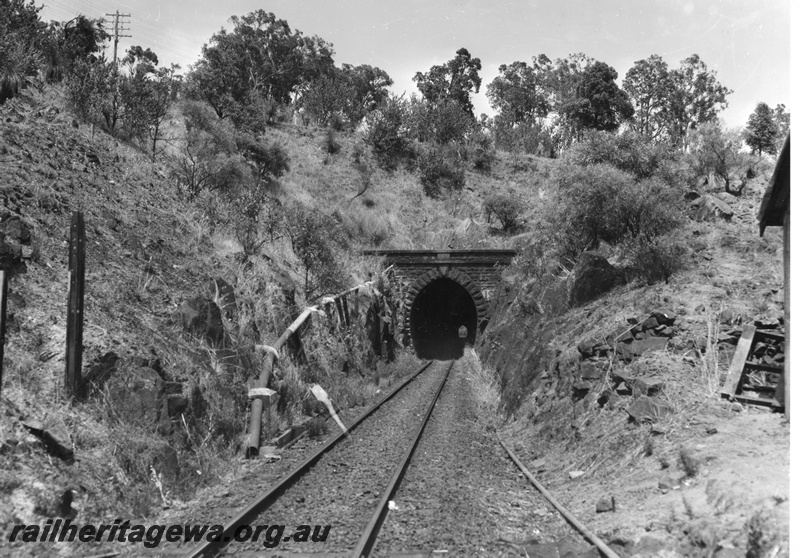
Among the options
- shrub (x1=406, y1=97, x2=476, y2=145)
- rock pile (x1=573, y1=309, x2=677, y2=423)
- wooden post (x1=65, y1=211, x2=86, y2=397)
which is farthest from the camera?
shrub (x1=406, y1=97, x2=476, y2=145)

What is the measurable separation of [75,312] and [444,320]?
1321 inches

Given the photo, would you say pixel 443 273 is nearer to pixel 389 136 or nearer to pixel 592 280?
pixel 592 280

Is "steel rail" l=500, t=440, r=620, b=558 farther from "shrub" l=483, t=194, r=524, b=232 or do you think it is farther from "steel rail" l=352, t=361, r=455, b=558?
"shrub" l=483, t=194, r=524, b=232

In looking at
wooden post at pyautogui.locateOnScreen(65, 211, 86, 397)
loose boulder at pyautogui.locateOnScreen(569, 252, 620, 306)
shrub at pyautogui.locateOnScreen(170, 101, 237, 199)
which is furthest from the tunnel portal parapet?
wooden post at pyautogui.locateOnScreen(65, 211, 86, 397)

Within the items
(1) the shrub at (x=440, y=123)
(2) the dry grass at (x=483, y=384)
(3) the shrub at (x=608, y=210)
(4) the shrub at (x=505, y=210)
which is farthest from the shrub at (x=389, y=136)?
(3) the shrub at (x=608, y=210)

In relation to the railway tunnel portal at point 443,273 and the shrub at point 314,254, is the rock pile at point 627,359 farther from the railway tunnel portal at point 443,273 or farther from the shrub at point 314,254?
the railway tunnel portal at point 443,273

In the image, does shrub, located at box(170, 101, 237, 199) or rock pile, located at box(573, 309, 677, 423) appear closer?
rock pile, located at box(573, 309, 677, 423)

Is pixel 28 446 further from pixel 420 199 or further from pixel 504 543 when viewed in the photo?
pixel 420 199

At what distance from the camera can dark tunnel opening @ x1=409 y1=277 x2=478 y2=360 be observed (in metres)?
35.9

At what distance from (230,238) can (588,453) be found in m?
12.2

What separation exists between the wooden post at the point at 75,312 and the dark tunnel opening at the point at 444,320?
26.4 meters

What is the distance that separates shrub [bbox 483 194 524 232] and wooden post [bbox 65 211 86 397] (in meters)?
34.9

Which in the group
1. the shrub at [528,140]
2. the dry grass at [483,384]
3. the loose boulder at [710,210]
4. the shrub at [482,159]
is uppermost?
the shrub at [528,140]

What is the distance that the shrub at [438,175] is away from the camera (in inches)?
1834
